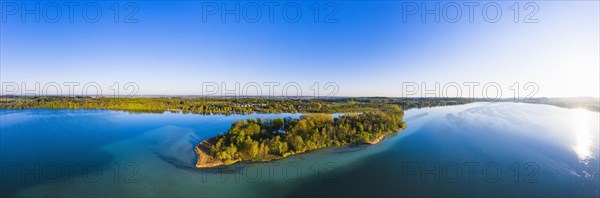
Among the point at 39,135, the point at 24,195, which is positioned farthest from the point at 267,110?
the point at 24,195

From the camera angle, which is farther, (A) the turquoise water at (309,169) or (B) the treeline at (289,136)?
(B) the treeline at (289,136)

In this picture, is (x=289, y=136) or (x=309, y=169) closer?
(x=309, y=169)

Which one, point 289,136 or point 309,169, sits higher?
point 289,136

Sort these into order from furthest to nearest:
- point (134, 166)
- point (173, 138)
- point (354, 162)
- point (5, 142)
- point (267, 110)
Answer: point (267, 110)
point (173, 138)
point (5, 142)
point (354, 162)
point (134, 166)

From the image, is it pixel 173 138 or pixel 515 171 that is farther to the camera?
pixel 173 138

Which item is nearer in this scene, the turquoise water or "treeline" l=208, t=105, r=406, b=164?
the turquoise water

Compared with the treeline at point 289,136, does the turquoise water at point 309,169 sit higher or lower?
lower

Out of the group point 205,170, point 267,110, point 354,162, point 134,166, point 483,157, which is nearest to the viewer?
point 205,170

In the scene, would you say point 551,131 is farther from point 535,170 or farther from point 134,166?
point 134,166
